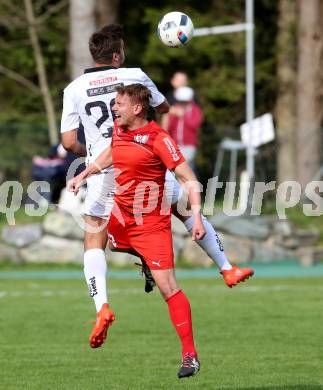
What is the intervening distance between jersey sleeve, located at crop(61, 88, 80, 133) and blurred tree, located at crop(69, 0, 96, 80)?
38.5ft

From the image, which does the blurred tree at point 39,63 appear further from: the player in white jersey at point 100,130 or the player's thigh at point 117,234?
the player's thigh at point 117,234

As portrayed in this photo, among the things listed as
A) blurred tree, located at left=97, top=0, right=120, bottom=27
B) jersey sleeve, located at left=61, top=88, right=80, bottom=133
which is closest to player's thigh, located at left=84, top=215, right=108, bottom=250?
jersey sleeve, located at left=61, top=88, right=80, bottom=133

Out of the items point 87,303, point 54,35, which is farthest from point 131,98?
point 54,35

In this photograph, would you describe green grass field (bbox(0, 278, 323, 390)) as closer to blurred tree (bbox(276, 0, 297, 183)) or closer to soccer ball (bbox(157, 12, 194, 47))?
soccer ball (bbox(157, 12, 194, 47))

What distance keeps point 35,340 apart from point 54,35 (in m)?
17.2

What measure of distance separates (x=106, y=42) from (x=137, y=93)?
650mm

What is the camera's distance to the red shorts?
748 centimetres

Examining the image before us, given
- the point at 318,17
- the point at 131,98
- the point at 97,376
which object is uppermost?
the point at 318,17

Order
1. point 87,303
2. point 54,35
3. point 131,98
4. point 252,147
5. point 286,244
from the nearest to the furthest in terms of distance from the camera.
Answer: point 131,98 → point 87,303 → point 286,244 → point 252,147 → point 54,35

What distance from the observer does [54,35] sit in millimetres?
26516

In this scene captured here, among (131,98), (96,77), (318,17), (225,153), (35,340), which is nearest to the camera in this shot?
(131,98)

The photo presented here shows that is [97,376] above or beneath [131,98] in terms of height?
beneath

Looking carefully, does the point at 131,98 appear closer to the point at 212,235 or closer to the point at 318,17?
the point at 212,235

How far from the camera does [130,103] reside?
7375 millimetres
